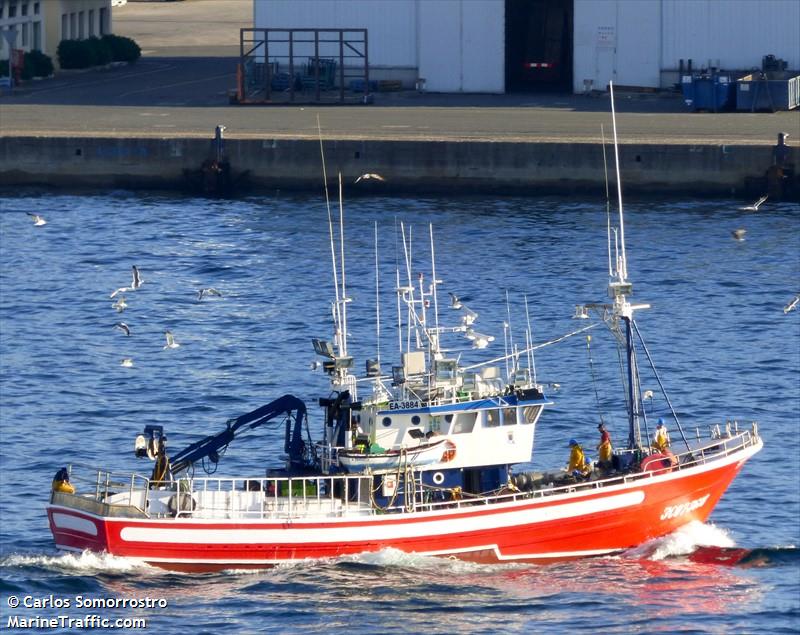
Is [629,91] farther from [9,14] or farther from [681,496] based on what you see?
[681,496]

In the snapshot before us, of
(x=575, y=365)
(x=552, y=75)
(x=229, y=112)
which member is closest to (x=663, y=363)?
(x=575, y=365)

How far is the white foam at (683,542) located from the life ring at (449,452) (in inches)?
165

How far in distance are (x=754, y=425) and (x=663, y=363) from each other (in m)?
11.1

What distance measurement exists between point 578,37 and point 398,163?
16.2 metres

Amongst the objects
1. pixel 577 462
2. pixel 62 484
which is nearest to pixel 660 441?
pixel 577 462

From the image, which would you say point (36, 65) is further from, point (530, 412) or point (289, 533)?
point (289, 533)

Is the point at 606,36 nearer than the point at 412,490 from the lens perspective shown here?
No

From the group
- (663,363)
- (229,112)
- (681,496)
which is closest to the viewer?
(681,496)

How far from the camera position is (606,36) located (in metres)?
82.8

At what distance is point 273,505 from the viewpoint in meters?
35.2

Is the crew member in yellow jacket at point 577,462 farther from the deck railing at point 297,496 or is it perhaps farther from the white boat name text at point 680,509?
the white boat name text at point 680,509

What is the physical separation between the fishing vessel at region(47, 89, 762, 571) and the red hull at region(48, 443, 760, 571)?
0.02m

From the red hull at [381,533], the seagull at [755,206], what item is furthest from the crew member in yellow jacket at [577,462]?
the seagull at [755,206]

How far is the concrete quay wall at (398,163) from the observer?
6906 centimetres
